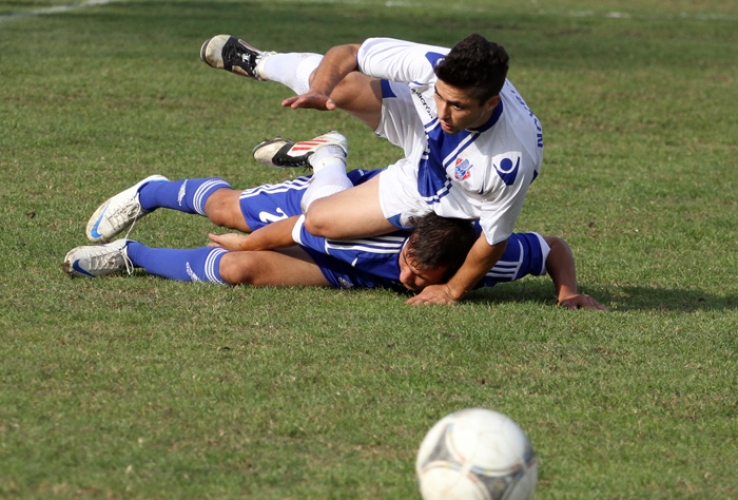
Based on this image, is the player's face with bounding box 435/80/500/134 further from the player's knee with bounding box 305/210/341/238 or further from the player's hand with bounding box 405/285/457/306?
the player's hand with bounding box 405/285/457/306

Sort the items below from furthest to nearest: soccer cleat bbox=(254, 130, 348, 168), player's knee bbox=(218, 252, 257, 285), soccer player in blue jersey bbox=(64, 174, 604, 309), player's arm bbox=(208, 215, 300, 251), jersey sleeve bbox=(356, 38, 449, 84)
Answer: soccer cleat bbox=(254, 130, 348, 168)
player's arm bbox=(208, 215, 300, 251)
player's knee bbox=(218, 252, 257, 285)
soccer player in blue jersey bbox=(64, 174, 604, 309)
jersey sleeve bbox=(356, 38, 449, 84)

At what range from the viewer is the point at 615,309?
664 centimetres

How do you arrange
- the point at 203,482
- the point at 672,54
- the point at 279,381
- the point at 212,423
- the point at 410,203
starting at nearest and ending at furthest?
the point at 203,482 < the point at 212,423 < the point at 279,381 < the point at 410,203 < the point at 672,54

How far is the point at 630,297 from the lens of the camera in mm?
6953

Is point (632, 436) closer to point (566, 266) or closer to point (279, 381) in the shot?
point (279, 381)

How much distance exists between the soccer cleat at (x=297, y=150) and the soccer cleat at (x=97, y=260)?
134 cm

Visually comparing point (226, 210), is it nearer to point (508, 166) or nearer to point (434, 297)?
point (434, 297)

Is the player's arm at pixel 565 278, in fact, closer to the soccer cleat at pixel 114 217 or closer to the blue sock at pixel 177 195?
the blue sock at pixel 177 195

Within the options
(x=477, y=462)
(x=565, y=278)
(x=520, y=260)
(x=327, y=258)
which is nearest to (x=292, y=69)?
(x=327, y=258)

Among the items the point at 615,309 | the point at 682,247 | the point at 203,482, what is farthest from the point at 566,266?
the point at 203,482

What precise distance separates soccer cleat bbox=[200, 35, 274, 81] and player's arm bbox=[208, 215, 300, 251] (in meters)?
1.04

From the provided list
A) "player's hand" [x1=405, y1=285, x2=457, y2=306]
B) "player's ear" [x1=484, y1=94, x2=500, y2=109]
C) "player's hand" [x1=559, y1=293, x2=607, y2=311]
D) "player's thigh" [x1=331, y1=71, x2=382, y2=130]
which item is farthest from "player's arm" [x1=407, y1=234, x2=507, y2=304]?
"player's thigh" [x1=331, y1=71, x2=382, y2=130]

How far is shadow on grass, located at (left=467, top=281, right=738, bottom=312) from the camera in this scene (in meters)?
6.76

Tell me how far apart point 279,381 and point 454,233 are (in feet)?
5.29
